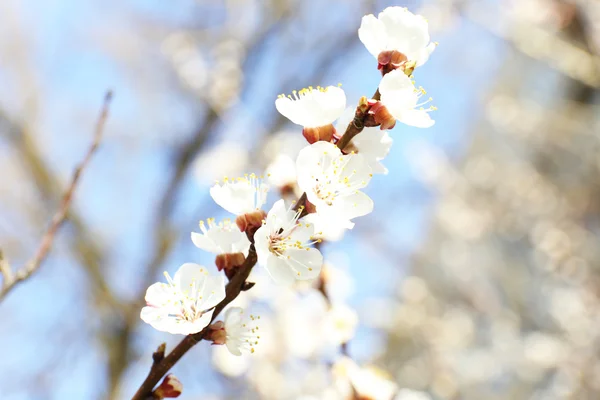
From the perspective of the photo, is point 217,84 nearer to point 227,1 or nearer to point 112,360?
point 227,1

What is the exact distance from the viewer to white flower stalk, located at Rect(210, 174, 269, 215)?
565 millimetres

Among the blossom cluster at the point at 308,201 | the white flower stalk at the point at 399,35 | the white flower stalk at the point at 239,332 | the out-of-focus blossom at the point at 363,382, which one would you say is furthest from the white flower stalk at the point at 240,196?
the out-of-focus blossom at the point at 363,382

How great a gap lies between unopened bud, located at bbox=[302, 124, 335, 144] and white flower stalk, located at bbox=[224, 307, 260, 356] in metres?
0.21

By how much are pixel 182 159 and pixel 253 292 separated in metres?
1.21

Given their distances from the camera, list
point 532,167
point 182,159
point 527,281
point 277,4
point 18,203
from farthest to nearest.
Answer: point 532,167
point 527,281
point 18,203
point 277,4
point 182,159

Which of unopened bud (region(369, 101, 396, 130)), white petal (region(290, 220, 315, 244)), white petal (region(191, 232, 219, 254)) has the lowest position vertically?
white petal (region(191, 232, 219, 254))

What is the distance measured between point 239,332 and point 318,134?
239 mm

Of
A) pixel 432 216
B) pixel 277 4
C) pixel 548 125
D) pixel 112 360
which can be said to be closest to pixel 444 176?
pixel 432 216

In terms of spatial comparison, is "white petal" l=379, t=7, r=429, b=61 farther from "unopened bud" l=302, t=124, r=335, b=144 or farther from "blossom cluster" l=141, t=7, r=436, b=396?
"unopened bud" l=302, t=124, r=335, b=144

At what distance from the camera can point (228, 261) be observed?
0.55m

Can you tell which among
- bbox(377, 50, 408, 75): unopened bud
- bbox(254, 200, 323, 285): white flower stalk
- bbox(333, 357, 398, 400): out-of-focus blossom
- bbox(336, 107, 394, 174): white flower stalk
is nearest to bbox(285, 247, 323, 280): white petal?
bbox(254, 200, 323, 285): white flower stalk

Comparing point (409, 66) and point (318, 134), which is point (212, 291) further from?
point (409, 66)

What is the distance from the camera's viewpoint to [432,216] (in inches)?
181

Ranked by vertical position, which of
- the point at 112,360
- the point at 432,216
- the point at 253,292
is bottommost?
the point at 112,360
